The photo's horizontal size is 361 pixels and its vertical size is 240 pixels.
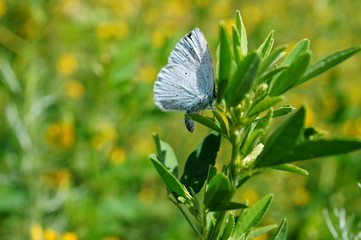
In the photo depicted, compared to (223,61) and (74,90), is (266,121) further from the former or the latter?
(74,90)

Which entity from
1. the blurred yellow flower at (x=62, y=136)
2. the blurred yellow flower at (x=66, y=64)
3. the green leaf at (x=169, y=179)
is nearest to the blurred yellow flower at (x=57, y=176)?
the blurred yellow flower at (x=62, y=136)

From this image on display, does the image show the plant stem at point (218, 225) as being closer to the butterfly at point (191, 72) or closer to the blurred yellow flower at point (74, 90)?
the butterfly at point (191, 72)

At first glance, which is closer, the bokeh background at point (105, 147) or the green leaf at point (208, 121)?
the green leaf at point (208, 121)

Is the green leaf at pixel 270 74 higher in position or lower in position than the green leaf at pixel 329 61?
higher

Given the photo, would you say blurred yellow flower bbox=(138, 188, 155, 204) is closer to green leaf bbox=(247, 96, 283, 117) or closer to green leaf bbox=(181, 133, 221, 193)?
green leaf bbox=(181, 133, 221, 193)

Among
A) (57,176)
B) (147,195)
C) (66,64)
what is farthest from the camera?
(66,64)

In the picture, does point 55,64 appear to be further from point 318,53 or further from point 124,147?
point 318,53

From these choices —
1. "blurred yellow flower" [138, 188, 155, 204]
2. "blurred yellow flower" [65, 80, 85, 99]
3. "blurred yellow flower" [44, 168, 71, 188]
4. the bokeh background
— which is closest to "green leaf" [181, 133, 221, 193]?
the bokeh background

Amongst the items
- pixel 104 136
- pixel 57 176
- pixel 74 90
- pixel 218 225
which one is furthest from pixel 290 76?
pixel 74 90

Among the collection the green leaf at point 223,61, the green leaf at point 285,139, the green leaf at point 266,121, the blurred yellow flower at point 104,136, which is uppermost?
the blurred yellow flower at point 104,136
